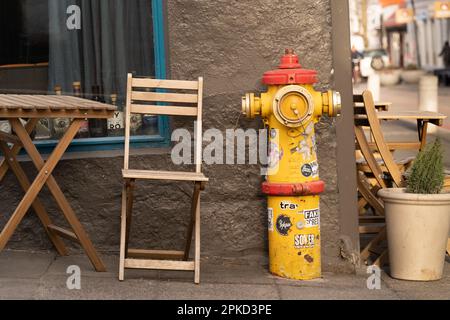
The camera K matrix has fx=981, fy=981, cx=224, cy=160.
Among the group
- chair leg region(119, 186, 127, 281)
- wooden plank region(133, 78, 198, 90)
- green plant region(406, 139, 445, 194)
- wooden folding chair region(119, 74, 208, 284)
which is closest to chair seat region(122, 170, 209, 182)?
wooden folding chair region(119, 74, 208, 284)

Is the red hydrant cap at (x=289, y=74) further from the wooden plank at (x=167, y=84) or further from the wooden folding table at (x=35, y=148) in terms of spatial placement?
the wooden folding table at (x=35, y=148)

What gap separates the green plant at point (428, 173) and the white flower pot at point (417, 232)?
92 mm

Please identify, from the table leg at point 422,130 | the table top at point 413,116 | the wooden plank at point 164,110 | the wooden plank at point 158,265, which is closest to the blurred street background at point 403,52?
the table leg at point 422,130

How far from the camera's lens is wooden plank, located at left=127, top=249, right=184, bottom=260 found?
629 cm

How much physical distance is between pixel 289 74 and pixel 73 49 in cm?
179

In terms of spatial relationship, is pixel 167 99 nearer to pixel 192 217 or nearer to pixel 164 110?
pixel 164 110

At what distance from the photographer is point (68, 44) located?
23.3 feet

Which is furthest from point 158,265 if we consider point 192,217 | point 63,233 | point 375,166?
point 375,166

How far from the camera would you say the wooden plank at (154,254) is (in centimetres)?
629

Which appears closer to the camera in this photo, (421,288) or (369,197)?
(421,288)

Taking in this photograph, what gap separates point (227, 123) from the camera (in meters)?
6.69

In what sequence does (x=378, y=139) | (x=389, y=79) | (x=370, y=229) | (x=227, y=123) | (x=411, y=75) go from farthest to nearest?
(x=389, y=79) < (x=411, y=75) < (x=370, y=229) < (x=378, y=139) < (x=227, y=123)

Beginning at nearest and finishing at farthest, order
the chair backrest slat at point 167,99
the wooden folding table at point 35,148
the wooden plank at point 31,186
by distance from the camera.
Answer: the wooden folding table at point 35,148 < the wooden plank at point 31,186 < the chair backrest slat at point 167,99
